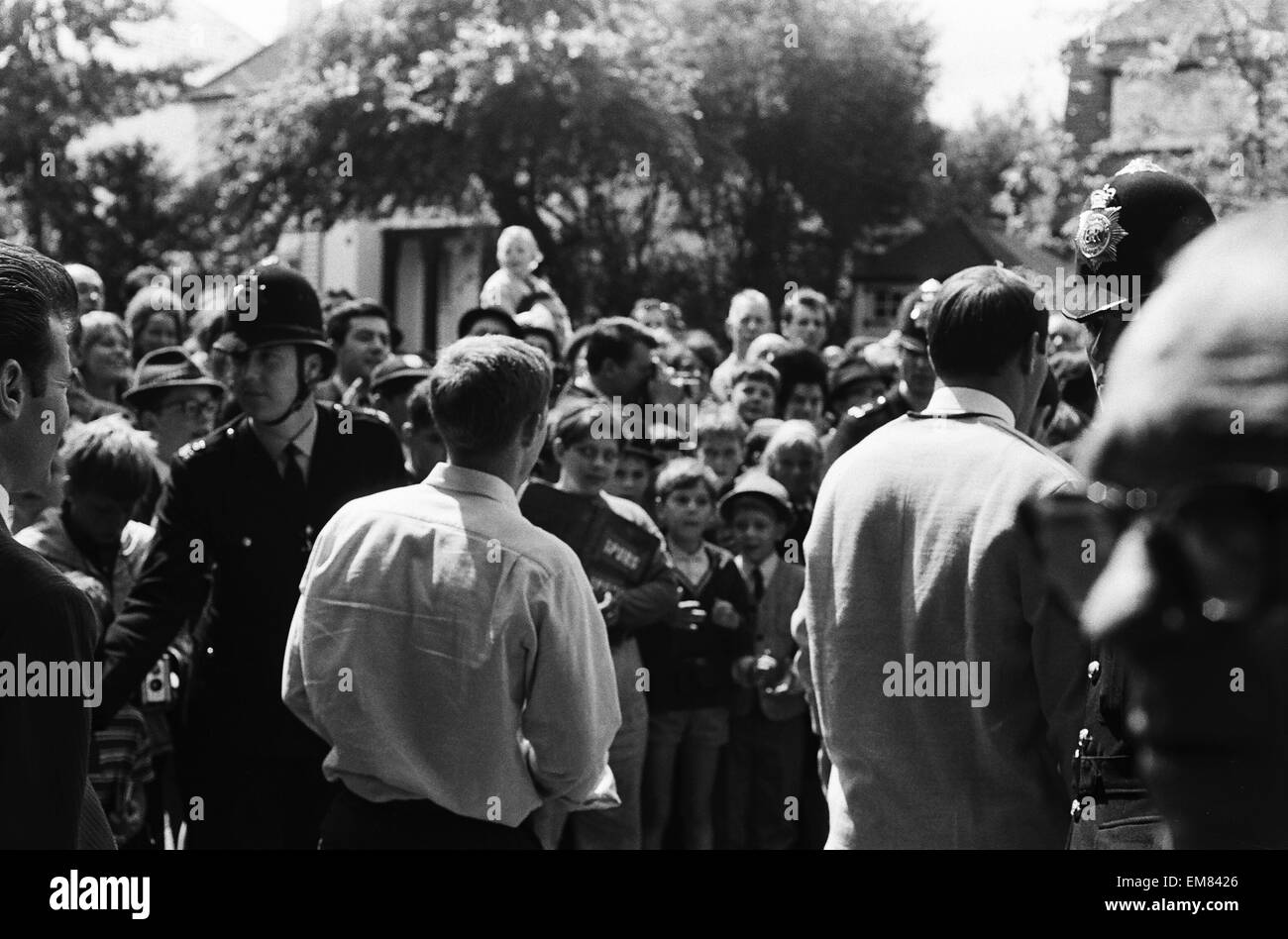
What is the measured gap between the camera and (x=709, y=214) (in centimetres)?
3022

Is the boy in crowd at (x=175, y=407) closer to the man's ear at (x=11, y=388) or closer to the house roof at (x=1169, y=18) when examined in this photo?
the man's ear at (x=11, y=388)

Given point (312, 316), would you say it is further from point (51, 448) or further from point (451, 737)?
point (51, 448)

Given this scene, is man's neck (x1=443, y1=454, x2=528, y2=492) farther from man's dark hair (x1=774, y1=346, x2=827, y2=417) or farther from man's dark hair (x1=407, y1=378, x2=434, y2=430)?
man's dark hair (x1=774, y1=346, x2=827, y2=417)

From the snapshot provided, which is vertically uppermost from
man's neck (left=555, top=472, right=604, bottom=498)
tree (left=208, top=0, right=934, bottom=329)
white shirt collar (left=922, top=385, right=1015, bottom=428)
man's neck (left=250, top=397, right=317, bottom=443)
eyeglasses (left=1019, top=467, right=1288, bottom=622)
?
tree (left=208, top=0, right=934, bottom=329)

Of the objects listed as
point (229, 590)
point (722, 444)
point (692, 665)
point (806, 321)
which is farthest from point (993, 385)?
point (806, 321)

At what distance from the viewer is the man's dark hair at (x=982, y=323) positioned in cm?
333

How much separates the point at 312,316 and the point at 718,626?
A: 2087mm

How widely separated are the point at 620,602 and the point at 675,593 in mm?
236

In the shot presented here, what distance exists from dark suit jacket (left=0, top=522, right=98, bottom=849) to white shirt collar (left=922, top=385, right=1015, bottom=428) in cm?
175

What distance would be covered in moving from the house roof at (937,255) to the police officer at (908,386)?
2572 cm

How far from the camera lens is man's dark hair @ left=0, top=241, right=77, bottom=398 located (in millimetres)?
2328

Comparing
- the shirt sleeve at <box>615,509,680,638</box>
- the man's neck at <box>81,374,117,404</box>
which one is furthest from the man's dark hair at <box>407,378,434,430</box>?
the man's neck at <box>81,374,117,404</box>

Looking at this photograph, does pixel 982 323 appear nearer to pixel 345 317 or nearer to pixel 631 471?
pixel 631 471

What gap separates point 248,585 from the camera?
4500mm
